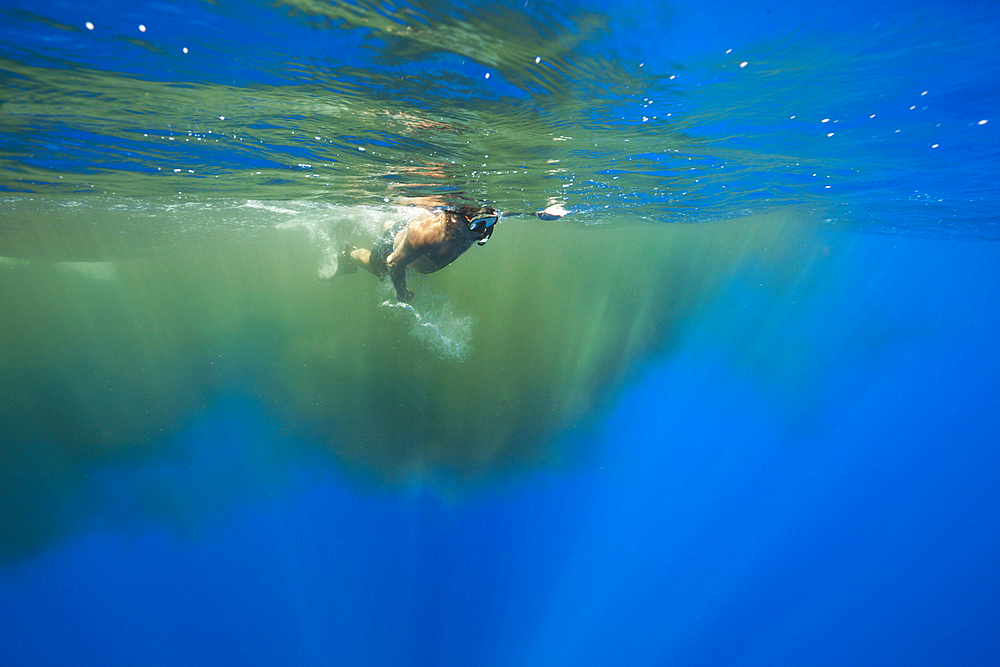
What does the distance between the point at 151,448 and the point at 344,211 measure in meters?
10.6

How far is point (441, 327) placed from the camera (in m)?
21.6

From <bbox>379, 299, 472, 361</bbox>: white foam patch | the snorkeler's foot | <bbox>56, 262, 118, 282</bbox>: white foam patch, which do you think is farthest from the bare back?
<bbox>56, 262, 118, 282</bbox>: white foam patch

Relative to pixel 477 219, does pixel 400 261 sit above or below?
below

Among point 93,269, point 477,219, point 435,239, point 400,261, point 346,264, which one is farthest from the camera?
point 93,269

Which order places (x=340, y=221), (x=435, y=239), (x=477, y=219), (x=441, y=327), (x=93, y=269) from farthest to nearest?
1. (x=93, y=269)
2. (x=441, y=327)
3. (x=340, y=221)
4. (x=477, y=219)
5. (x=435, y=239)

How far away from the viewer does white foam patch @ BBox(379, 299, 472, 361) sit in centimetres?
1855

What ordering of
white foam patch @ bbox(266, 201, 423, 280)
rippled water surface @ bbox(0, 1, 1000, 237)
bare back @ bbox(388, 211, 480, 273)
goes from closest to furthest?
rippled water surface @ bbox(0, 1, 1000, 237)
bare back @ bbox(388, 211, 480, 273)
white foam patch @ bbox(266, 201, 423, 280)

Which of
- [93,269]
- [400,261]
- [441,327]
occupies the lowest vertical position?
[93,269]

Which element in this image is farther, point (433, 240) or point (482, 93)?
point (433, 240)

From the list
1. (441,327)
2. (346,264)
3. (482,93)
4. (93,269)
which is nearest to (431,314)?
(441,327)

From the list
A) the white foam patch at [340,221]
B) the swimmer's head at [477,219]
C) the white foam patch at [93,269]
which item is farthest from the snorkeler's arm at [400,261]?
the white foam patch at [93,269]

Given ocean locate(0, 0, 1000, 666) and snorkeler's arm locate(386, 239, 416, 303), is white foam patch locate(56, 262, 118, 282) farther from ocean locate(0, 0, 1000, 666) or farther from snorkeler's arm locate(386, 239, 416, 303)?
snorkeler's arm locate(386, 239, 416, 303)

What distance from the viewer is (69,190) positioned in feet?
33.9

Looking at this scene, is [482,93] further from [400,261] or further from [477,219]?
[400,261]
